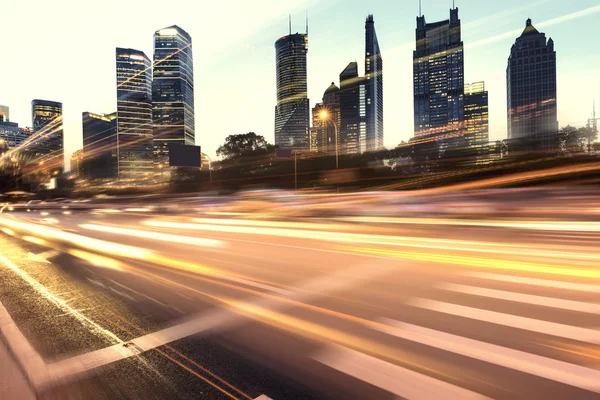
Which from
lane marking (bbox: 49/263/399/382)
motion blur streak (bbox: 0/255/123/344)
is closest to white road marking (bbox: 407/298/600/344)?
lane marking (bbox: 49/263/399/382)

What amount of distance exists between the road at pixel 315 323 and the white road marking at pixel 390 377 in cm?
2

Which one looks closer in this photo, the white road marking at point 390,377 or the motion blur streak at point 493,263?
the white road marking at point 390,377

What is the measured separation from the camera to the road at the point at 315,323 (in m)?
3.46

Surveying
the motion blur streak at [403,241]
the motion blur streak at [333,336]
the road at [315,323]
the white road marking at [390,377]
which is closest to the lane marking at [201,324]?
the road at [315,323]

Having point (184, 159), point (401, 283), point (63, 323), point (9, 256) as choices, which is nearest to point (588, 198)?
point (401, 283)

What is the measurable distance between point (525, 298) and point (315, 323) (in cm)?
331

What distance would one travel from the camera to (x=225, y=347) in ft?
14.1

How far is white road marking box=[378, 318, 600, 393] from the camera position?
3.41 m

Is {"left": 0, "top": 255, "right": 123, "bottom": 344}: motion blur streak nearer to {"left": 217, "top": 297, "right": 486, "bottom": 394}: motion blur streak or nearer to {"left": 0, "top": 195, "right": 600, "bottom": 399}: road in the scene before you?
{"left": 0, "top": 195, "right": 600, "bottom": 399}: road

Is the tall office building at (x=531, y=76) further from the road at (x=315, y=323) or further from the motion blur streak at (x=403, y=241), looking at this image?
the road at (x=315, y=323)

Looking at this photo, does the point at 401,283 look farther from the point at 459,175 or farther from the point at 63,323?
the point at 459,175

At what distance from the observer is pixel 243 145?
94.4 metres

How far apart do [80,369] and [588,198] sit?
71.8 feet

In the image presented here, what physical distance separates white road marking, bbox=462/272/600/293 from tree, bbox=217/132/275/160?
84.5m
